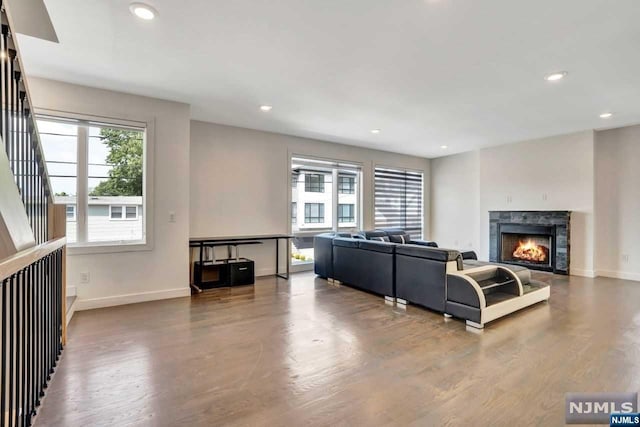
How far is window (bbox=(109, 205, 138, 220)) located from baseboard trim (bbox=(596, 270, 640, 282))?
743cm

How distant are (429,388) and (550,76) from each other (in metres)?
3.27

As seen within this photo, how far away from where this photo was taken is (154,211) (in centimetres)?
408

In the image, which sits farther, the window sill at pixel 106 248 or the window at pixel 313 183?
the window at pixel 313 183

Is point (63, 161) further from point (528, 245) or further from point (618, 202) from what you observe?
point (618, 202)

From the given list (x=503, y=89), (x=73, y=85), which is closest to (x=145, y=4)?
(x=73, y=85)

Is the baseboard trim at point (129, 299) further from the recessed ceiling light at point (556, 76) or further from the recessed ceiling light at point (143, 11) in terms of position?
the recessed ceiling light at point (556, 76)

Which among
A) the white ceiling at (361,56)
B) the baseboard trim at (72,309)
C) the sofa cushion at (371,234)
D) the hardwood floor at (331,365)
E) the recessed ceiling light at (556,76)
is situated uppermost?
the white ceiling at (361,56)

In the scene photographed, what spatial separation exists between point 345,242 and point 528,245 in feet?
13.2

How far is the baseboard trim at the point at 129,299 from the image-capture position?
3.69 metres

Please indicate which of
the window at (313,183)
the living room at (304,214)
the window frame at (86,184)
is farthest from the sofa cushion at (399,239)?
the window frame at (86,184)

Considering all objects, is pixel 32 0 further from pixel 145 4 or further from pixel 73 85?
pixel 73 85

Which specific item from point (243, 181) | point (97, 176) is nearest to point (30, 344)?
point (97, 176)

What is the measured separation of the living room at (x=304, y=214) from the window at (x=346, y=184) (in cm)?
13

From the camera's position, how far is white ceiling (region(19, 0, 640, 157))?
2281 millimetres
